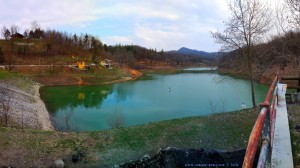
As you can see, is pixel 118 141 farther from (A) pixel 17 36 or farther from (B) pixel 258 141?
(A) pixel 17 36

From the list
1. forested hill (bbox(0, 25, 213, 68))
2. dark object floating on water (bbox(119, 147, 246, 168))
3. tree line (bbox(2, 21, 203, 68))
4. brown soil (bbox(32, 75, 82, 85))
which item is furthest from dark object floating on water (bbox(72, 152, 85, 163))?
tree line (bbox(2, 21, 203, 68))

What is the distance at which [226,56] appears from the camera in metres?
20.6

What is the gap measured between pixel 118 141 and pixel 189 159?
3077mm

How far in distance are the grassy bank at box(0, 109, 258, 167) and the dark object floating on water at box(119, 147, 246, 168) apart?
410 millimetres

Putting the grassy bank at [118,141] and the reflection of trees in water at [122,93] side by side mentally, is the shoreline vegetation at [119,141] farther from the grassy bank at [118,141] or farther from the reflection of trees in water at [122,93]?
the reflection of trees in water at [122,93]

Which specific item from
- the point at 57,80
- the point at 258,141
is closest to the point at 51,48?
the point at 57,80

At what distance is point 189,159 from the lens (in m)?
10.3

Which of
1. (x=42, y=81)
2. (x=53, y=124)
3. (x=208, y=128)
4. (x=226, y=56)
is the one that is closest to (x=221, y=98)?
(x=226, y=56)

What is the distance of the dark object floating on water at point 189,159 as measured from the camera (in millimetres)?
9805

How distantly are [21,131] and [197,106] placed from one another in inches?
890

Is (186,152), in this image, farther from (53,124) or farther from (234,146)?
(53,124)

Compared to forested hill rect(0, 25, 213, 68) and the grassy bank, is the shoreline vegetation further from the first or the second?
forested hill rect(0, 25, 213, 68)

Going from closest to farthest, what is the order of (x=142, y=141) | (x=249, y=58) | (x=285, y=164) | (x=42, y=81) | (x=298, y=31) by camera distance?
1. (x=285, y=164)
2. (x=298, y=31)
3. (x=142, y=141)
4. (x=249, y=58)
5. (x=42, y=81)

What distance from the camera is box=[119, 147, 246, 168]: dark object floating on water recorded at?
980 centimetres
